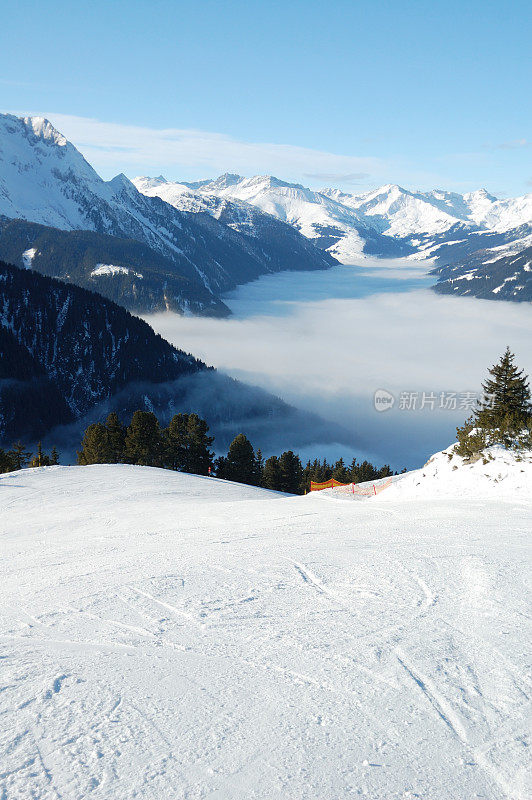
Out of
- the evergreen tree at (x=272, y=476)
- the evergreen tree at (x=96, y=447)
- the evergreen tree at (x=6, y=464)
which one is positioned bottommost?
the evergreen tree at (x=272, y=476)

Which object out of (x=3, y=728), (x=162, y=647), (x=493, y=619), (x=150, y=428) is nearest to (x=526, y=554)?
(x=493, y=619)

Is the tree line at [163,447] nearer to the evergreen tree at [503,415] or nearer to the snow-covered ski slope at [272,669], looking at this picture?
the evergreen tree at [503,415]

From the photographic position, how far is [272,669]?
21.3ft

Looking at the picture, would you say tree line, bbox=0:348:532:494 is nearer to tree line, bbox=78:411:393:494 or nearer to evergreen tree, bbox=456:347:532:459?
tree line, bbox=78:411:393:494

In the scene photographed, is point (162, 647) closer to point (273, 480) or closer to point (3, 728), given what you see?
point (3, 728)

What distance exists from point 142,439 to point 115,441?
4260mm

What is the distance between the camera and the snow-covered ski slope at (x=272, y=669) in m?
4.63

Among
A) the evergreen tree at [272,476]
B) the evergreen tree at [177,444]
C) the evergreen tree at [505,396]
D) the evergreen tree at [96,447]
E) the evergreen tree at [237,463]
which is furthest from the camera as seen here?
the evergreen tree at [272,476]

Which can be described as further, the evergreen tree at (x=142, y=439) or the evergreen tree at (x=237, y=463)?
the evergreen tree at (x=237, y=463)

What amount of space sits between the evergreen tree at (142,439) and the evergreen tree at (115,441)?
139cm

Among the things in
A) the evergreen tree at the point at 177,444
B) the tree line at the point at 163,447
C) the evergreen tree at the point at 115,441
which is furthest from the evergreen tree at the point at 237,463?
the evergreen tree at the point at 115,441

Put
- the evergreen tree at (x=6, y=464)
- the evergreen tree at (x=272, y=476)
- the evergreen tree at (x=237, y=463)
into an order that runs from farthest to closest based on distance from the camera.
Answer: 1. the evergreen tree at (x=272, y=476)
2. the evergreen tree at (x=237, y=463)
3. the evergreen tree at (x=6, y=464)

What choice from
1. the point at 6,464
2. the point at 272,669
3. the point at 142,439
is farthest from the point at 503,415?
the point at 6,464

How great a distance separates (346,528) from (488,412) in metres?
12.2
